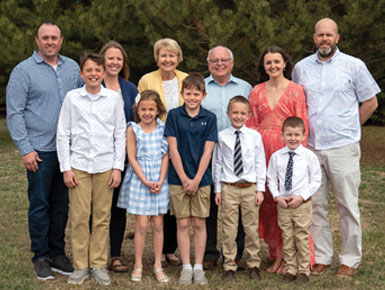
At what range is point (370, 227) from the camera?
6305 millimetres

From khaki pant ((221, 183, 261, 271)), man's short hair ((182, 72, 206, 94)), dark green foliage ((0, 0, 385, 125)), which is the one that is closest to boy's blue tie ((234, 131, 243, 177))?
khaki pant ((221, 183, 261, 271))

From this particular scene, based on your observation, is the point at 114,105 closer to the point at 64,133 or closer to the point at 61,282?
the point at 64,133

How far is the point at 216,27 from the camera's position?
29.9ft

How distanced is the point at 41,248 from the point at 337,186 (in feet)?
8.75

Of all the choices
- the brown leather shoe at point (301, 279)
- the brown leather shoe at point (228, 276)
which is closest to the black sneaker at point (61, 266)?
the brown leather shoe at point (228, 276)

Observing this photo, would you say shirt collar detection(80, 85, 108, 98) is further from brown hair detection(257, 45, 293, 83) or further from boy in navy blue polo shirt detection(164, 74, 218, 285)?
brown hair detection(257, 45, 293, 83)

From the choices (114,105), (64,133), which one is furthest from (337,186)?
(64,133)

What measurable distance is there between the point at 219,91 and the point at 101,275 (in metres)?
1.91

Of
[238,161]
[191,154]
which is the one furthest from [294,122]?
[191,154]

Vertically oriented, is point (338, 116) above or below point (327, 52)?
below

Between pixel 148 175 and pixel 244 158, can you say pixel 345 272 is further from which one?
pixel 148 175

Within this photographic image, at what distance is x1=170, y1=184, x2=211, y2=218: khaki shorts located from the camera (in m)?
4.36

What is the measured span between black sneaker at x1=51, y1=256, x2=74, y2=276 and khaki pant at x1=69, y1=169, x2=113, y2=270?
0.79ft

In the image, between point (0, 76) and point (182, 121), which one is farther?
point (0, 76)
